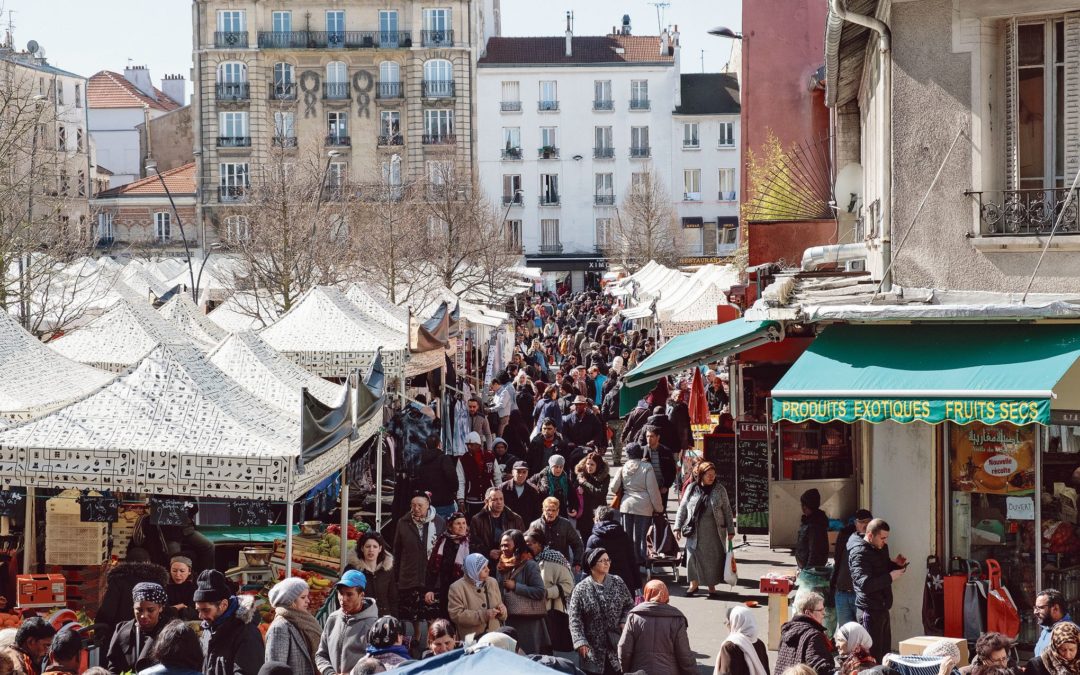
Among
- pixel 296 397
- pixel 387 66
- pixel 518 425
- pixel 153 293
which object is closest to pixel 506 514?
pixel 296 397

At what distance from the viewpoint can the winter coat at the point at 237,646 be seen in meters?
8.08

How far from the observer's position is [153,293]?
126 ft

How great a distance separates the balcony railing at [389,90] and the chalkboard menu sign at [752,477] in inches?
2277

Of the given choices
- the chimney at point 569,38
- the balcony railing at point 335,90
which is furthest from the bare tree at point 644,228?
the balcony railing at point 335,90

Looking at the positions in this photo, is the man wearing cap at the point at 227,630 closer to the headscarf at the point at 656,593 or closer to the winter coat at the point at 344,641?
the winter coat at the point at 344,641

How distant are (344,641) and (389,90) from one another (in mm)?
64113

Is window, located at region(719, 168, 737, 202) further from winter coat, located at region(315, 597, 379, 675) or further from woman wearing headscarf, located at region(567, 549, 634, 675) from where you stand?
winter coat, located at region(315, 597, 379, 675)

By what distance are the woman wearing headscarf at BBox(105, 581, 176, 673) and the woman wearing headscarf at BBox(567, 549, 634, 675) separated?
261 centimetres

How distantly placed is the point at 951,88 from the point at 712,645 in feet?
15.9

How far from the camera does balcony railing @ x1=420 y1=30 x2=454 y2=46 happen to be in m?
70.5

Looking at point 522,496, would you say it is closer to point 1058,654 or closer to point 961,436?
point 961,436

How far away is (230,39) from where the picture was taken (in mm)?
70812

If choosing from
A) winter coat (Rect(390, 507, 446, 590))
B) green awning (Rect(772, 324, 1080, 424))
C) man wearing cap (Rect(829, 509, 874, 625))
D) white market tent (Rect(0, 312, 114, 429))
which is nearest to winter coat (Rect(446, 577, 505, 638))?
winter coat (Rect(390, 507, 446, 590))

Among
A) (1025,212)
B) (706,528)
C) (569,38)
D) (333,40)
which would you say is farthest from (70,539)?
(569,38)
